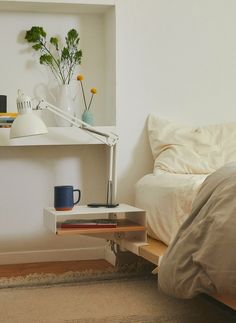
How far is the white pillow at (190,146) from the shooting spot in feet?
11.2

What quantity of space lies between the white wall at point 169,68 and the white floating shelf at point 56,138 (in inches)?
9.6

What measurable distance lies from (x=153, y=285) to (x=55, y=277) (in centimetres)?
50

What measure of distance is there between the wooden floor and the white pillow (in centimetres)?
65

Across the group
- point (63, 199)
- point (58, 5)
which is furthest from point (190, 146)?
point (58, 5)

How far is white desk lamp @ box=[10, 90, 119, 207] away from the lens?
3.06m

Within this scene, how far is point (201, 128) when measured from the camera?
142 inches

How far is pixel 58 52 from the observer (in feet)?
12.1

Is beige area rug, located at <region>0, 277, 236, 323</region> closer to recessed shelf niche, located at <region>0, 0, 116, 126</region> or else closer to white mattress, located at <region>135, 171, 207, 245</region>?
white mattress, located at <region>135, 171, 207, 245</region>

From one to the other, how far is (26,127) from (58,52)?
2.62 ft

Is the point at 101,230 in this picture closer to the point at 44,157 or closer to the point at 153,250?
the point at 153,250

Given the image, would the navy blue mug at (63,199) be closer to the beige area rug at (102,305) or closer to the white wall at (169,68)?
the beige area rug at (102,305)

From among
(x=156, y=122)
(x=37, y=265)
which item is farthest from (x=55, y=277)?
(x=156, y=122)

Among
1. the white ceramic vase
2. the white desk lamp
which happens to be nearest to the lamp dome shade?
the white desk lamp

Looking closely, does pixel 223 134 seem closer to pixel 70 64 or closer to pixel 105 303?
pixel 70 64
